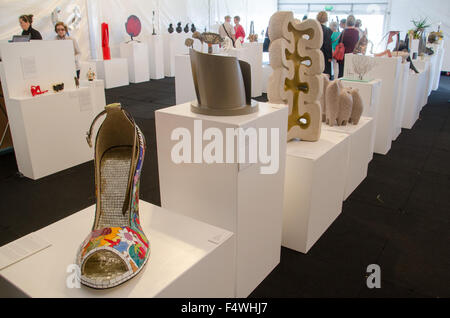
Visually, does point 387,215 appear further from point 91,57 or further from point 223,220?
point 91,57

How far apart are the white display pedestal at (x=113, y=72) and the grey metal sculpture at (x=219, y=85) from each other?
22.6 feet

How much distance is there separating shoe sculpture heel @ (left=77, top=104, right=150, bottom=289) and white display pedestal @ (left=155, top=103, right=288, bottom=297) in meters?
0.32

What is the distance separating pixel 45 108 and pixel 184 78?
9.73ft

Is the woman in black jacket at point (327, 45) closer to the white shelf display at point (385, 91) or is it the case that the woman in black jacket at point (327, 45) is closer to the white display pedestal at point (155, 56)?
the white shelf display at point (385, 91)

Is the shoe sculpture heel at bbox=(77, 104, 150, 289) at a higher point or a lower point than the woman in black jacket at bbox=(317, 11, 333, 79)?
lower

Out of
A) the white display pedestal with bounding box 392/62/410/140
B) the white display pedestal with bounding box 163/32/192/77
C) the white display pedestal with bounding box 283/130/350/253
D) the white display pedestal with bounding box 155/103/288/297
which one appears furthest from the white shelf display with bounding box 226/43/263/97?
the white display pedestal with bounding box 155/103/288/297

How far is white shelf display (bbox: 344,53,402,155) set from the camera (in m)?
4.05

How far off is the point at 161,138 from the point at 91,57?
783 centimetres

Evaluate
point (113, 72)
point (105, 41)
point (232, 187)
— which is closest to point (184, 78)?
point (113, 72)

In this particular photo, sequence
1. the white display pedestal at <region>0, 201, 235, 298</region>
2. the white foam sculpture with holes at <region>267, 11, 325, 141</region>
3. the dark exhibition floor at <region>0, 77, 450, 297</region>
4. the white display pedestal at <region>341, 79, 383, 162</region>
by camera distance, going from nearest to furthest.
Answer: the white display pedestal at <region>0, 201, 235, 298</region> < the dark exhibition floor at <region>0, 77, 450, 297</region> < the white foam sculpture with holes at <region>267, 11, 325, 141</region> < the white display pedestal at <region>341, 79, 383, 162</region>

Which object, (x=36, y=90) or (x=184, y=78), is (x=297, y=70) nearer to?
(x=36, y=90)

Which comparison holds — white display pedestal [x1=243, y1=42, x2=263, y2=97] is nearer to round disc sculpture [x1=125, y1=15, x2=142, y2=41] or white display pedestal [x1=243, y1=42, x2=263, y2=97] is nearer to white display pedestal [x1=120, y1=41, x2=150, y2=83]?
white display pedestal [x1=120, y1=41, x2=150, y2=83]

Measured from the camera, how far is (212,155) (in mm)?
1735

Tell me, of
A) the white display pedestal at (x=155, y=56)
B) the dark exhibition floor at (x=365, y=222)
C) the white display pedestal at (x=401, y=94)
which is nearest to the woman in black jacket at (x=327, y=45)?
the white display pedestal at (x=401, y=94)
